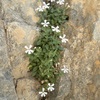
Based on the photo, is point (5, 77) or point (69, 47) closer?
point (5, 77)

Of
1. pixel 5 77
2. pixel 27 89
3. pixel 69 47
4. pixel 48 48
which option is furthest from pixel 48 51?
pixel 5 77

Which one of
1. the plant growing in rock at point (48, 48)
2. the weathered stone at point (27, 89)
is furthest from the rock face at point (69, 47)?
the plant growing in rock at point (48, 48)

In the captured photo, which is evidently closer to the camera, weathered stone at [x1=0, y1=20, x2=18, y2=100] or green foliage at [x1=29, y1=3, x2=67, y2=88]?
weathered stone at [x1=0, y1=20, x2=18, y2=100]

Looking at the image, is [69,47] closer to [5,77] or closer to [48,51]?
[48,51]

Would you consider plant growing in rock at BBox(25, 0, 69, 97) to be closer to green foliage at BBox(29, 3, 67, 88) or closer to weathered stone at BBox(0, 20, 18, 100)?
green foliage at BBox(29, 3, 67, 88)

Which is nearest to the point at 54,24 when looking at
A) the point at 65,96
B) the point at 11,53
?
the point at 11,53

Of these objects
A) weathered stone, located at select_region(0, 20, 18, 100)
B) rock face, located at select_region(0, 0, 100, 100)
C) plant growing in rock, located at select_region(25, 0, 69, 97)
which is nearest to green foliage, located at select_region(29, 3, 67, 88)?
plant growing in rock, located at select_region(25, 0, 69, 97)

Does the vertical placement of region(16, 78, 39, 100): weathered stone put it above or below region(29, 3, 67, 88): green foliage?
below
